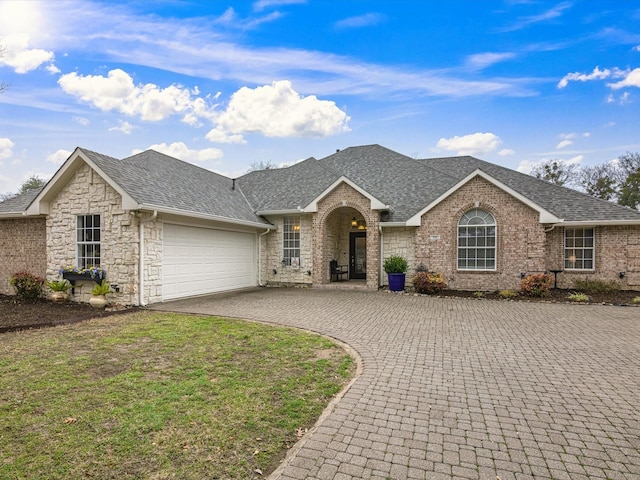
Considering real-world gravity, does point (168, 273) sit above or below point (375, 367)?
above

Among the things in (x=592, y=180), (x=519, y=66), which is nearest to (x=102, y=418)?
(x=519, y=66)

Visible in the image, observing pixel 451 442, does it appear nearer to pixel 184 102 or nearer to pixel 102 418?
pixel 102 418

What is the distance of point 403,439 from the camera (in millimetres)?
3160

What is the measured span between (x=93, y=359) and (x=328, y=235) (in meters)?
11.8

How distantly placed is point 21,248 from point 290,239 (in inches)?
406

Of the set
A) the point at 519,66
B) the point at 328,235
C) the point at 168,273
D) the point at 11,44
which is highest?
the point at 519,66

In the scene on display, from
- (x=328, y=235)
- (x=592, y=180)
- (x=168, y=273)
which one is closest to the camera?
(x=168, y=273)

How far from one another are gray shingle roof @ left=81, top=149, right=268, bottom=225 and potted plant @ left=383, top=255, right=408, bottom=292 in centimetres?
598

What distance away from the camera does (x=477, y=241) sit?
45.3 feet

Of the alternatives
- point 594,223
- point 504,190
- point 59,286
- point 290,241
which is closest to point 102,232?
point 59,286

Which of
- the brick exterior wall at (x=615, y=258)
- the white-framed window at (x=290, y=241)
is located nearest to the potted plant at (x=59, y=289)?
the white-framed window at (x=290, y=241)

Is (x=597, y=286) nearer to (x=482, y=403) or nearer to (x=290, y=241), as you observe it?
(x=290, y=241)

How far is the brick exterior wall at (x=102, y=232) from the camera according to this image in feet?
33.8

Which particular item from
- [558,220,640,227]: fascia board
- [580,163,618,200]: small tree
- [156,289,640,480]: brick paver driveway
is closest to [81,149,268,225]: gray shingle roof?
[156,289,640,480]: brick paver driveway
